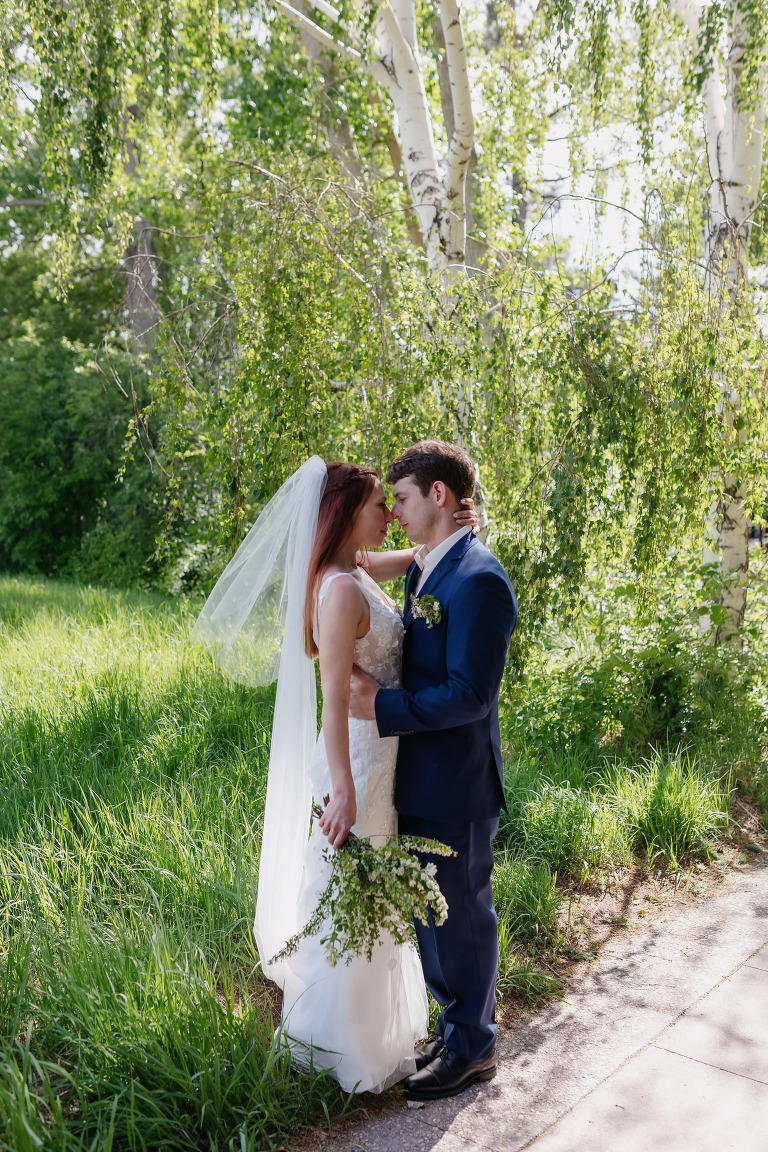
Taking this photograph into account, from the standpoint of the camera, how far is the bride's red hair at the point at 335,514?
119 inches

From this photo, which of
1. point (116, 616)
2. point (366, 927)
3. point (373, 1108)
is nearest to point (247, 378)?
point (366, 927)

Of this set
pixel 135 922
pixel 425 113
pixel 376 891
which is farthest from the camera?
pixel 425 113

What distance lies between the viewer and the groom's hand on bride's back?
2.94 metres

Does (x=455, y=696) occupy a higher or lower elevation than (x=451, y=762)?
higher

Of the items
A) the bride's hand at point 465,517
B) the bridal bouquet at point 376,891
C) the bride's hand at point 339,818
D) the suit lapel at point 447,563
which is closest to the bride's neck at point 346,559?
the suit lapel at point 447,563

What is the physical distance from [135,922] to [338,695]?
4.78ft

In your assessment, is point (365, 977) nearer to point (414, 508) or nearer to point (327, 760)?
point (327, 760)

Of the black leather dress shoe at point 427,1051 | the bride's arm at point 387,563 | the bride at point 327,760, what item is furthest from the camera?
the bride's arm at point 387,563

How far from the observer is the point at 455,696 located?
279cm

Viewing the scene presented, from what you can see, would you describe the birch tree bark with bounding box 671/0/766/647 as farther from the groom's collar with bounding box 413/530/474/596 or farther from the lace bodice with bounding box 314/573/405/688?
the lace bodice with bounding box 314/573/405/688

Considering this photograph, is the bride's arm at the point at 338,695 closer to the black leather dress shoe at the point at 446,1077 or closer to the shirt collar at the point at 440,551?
the shirt collar at the point at 440,551

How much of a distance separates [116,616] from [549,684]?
A: 17.1 ft

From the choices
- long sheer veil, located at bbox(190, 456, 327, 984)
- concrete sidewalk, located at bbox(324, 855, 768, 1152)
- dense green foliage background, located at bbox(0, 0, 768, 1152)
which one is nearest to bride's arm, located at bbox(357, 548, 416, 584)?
long sheer veil, located at bbox(190, 456, 327, 984)

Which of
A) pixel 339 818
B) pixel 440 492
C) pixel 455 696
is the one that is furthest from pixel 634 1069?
pixel 440 492
